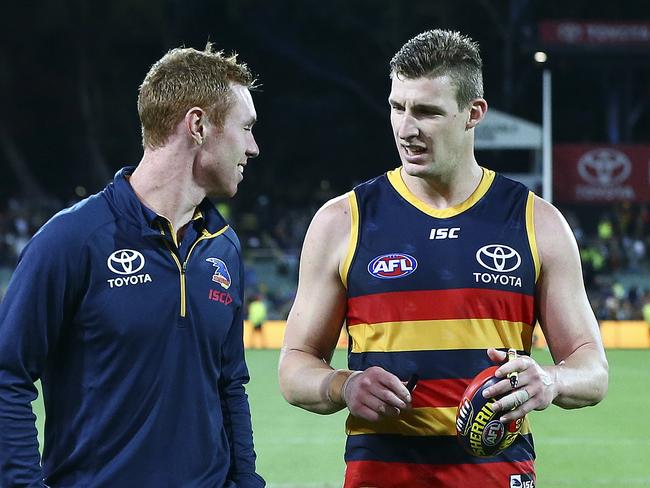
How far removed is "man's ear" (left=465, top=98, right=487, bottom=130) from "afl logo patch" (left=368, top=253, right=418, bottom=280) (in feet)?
1.66

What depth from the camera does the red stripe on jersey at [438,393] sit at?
13.3 feet

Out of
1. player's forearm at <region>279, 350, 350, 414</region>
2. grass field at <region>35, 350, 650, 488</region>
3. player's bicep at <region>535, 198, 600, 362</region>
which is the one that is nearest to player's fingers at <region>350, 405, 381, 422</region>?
player's forearm at <region>279, 350, 350, 414</region>

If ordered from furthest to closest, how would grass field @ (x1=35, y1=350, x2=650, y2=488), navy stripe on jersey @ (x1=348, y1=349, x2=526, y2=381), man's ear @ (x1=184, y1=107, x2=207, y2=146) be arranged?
grass field @ (x1=35, y1=350, x2=650, y2=488) < navy stripe on jersey @ (x1=348, y1=349, x2=526, y2=381) < man's ear @ (x1=184, y1=107, x2=207, y2=146)

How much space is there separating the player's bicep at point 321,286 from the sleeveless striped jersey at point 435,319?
0.16 feet

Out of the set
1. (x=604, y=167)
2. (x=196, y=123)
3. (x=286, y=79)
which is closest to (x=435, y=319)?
(x=196, y=123)

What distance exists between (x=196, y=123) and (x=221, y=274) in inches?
18.9

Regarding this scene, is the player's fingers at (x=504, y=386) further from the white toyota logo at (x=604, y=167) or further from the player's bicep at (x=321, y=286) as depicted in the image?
the white toyota logo at (x=604, y=167)

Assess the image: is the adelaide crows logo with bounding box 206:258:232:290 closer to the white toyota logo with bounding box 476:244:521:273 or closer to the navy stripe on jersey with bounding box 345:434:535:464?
the navy stripe on jersey with bounding box 345:434:535:464

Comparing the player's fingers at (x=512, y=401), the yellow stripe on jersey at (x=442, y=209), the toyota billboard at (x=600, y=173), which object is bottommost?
the player's fingers at (x=512, y=401)

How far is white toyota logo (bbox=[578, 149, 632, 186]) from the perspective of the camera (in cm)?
3694

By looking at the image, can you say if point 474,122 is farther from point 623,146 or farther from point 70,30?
point 70,30

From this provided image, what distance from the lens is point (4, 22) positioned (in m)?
45.5

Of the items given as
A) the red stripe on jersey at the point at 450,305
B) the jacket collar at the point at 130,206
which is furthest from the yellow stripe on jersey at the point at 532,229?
the jacket collar at the point at 130,206

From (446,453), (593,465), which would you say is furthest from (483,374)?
(593,465)
